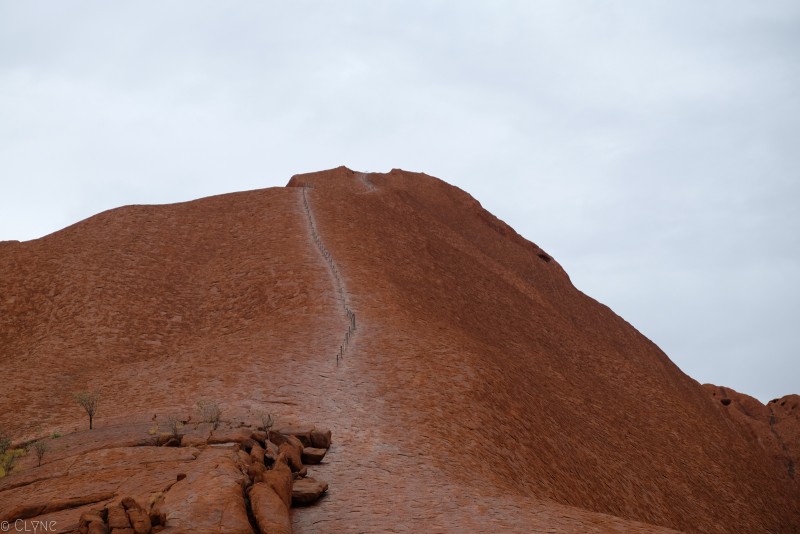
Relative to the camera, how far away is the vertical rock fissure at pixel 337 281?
27.4 meters

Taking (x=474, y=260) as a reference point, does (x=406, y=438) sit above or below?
below

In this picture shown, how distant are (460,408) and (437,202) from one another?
124ft

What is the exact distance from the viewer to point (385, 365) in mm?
25312

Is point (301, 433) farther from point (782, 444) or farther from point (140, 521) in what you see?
point (782, 444)

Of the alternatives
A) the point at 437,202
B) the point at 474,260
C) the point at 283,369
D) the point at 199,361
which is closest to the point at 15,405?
the point at 199,361

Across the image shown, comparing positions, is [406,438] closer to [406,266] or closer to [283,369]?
[283,369]

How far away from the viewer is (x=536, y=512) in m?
14.2

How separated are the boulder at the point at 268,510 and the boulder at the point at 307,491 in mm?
1224

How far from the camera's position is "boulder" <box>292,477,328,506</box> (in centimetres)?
1362

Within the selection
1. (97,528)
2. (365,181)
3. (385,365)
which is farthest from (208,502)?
(365,181)

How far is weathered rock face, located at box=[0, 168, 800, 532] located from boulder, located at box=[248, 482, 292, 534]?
55 centimetres

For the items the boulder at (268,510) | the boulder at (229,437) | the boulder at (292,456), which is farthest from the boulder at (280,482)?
the boulder at (229,437)

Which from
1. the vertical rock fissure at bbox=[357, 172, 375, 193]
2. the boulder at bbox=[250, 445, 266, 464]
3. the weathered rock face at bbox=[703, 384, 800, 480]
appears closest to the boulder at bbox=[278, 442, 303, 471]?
the boulder at bbox=[250, 445, 266, 464]

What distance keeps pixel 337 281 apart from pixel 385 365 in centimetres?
964
